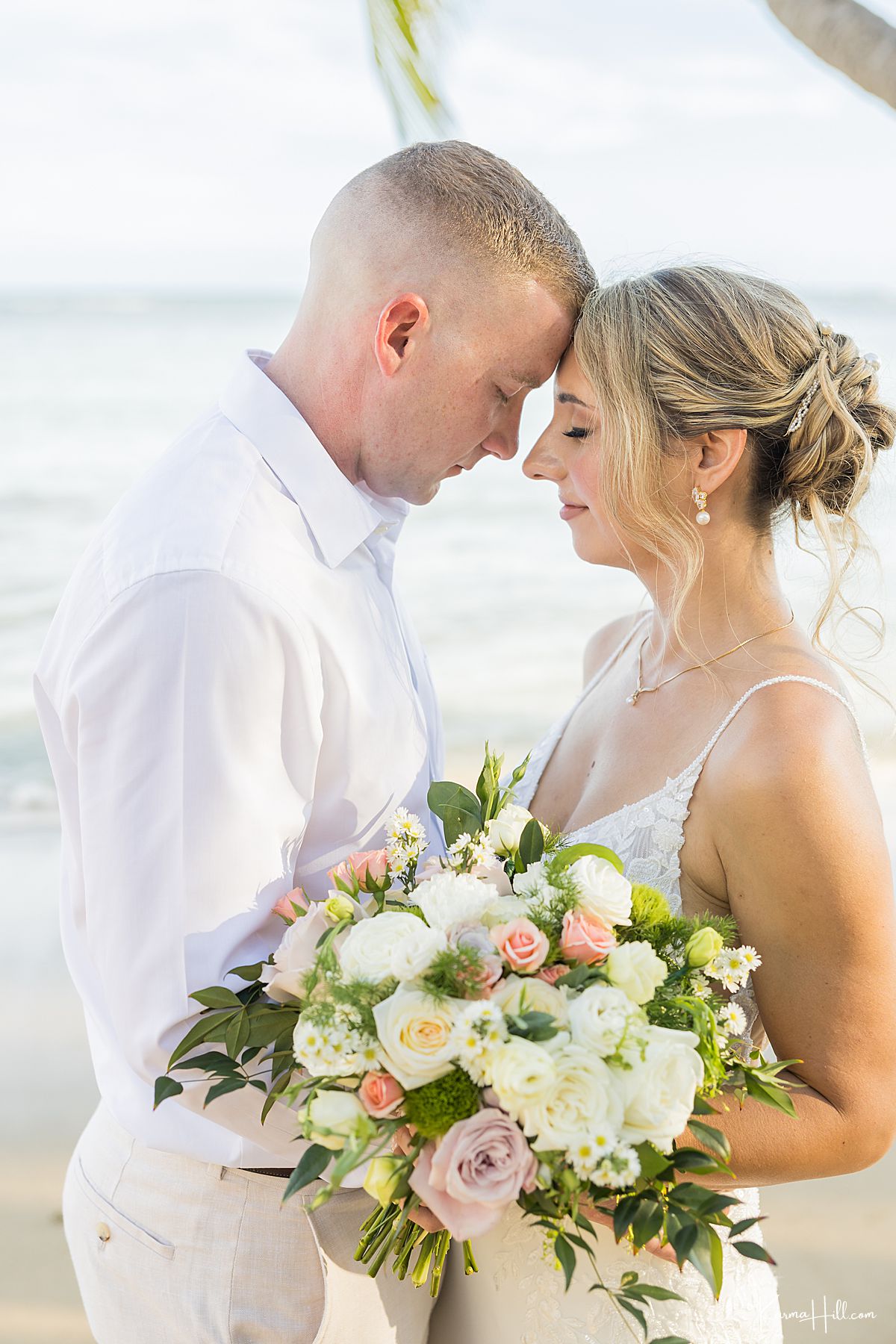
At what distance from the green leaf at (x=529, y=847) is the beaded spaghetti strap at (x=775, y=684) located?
0.66 m

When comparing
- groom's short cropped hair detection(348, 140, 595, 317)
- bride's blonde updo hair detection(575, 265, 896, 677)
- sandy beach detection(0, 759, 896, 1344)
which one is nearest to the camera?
groom's short cropped hair detection(348, 140, 595, 317)

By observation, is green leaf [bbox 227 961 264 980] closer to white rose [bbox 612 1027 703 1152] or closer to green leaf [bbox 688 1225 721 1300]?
white rose [bbox 612 1027 703 1152]

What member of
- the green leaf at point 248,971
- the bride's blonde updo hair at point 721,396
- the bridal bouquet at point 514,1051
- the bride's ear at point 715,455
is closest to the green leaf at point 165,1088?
the bridal bouquet at point 514,1051

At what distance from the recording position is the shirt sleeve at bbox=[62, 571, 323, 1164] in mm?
2080

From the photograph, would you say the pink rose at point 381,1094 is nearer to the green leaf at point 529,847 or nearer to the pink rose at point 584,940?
the pink rose at point 584,940

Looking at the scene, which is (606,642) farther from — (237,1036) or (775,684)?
(237,1036)

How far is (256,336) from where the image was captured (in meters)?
28.3

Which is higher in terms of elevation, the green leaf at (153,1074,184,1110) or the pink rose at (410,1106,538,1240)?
the pink rose at (410,1106,538,1240)

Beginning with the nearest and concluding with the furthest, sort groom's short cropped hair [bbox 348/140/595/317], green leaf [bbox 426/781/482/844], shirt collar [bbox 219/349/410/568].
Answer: green leaf [bbox 426/781/482/844], shirt collar [bbox 219/349/410/568], groom's short cropped hair [bbox 348/140/595/317]

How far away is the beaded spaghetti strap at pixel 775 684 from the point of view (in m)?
2.58

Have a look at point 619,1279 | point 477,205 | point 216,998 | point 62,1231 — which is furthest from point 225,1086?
point 62,1231

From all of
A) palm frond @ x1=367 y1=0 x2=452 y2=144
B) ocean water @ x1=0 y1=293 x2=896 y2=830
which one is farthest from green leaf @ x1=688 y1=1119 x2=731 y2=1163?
ocean water @ x1=0 y1=293 x2=896 y2=830

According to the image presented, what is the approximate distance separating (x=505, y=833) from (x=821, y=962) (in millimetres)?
713

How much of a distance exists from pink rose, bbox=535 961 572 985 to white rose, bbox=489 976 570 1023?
0.04 metres
